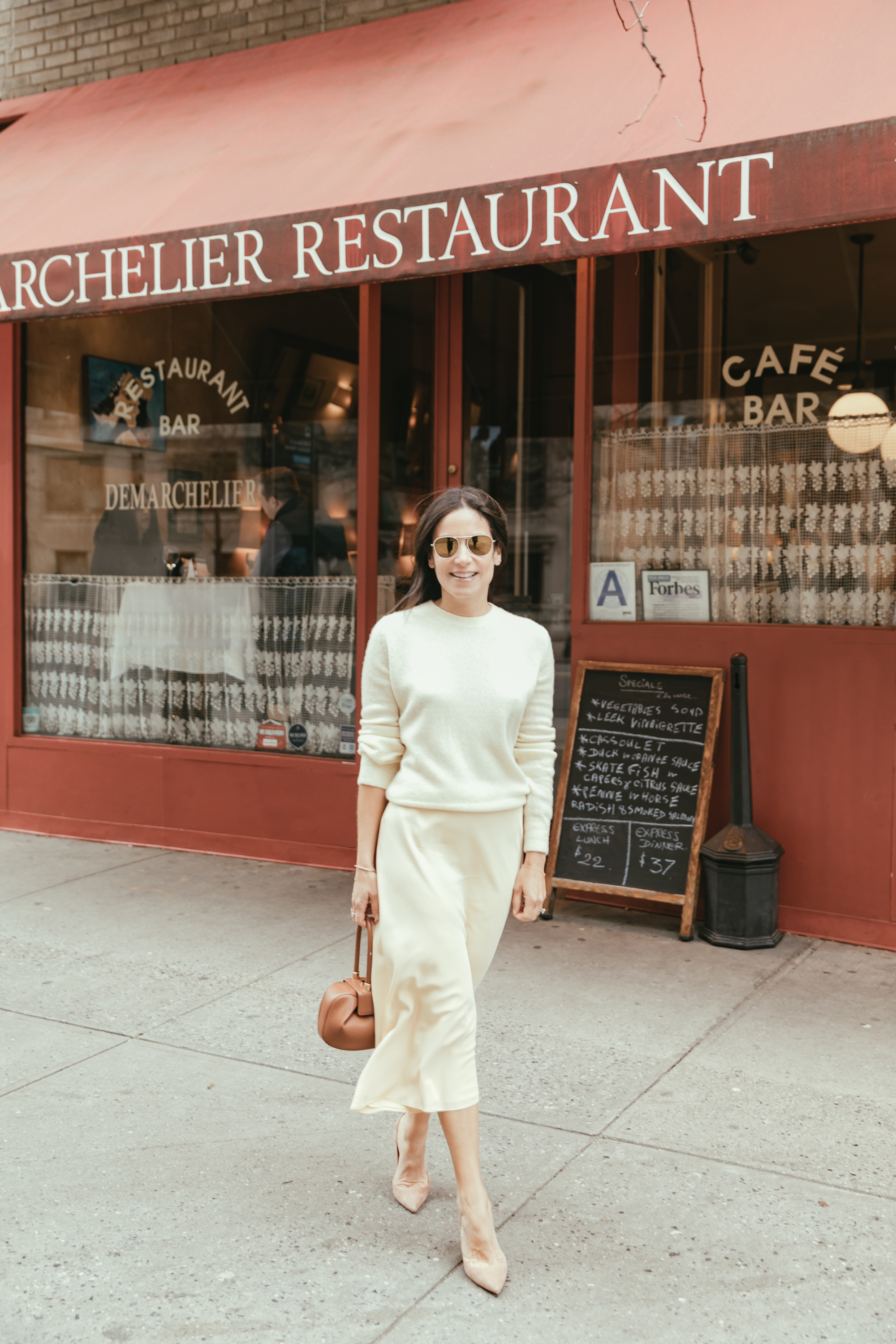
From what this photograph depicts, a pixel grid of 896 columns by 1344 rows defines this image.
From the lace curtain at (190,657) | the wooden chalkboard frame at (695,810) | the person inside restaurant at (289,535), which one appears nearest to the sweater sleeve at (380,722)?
the wooden chalkboard frame at (695,810)

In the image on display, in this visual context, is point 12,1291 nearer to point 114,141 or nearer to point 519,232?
point 519,232

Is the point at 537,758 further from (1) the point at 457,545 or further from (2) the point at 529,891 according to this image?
(1) the point at 457,545

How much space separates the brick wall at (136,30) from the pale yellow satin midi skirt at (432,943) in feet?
17.4

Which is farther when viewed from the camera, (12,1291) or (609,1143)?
(609,1143)

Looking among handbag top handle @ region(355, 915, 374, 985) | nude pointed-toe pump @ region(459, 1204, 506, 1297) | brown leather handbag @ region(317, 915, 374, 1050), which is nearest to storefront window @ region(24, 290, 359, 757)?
handbag top handle @ region(355, 915, 374, 985)

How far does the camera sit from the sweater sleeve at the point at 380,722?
3.00m

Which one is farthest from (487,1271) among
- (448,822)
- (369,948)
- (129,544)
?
(129,544)

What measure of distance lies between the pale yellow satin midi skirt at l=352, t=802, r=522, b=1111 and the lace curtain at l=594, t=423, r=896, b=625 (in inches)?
125

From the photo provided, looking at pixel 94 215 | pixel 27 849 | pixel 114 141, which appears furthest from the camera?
pixel 27 849

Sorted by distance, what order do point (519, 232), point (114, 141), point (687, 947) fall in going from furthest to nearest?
1. point (114, 141)
2. point (687, 947)
3. point (519, 232)

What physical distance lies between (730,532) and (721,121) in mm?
1976

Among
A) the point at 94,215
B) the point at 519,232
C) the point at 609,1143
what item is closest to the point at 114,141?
the point at 94,215

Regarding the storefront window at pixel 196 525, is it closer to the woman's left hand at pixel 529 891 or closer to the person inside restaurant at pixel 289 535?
the person inside restaurant at pixel 289 535

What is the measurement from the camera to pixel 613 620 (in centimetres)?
610
